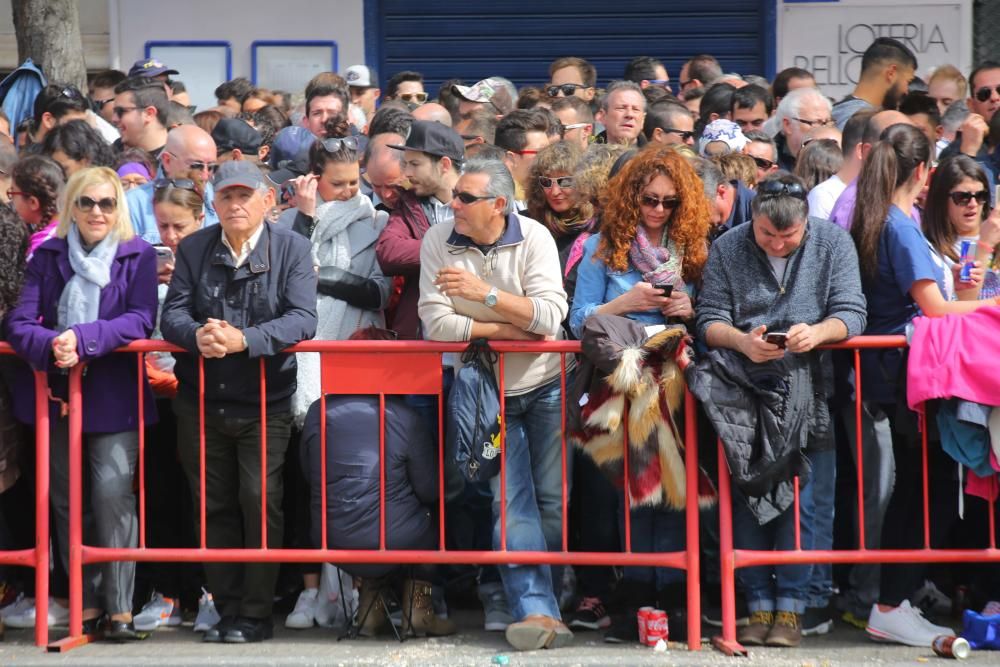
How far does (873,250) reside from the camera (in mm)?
6453

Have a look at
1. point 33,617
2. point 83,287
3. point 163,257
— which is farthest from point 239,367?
point 33,617

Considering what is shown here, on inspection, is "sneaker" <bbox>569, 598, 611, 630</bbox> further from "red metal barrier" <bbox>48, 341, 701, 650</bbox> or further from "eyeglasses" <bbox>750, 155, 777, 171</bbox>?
"eyeglasses" <bbox>750, 155, 777, 171</bbox>

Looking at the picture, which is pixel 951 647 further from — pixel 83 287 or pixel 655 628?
pixel 83 287

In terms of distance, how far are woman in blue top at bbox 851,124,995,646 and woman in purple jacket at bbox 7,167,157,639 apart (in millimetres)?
3186

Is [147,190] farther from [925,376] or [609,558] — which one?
[925,376]

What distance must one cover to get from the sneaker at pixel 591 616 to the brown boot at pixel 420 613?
0.57 meters

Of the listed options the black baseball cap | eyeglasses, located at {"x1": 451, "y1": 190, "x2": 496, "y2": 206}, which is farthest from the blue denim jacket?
the black baseball cap

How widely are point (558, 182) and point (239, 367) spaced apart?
1727mm

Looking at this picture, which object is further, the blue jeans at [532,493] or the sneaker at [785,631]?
the blue jeans at [532,493]

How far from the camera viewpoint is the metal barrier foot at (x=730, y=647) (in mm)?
6230

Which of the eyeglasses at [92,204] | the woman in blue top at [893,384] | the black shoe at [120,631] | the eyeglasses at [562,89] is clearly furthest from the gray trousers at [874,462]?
the eyeglasses at [562,89]

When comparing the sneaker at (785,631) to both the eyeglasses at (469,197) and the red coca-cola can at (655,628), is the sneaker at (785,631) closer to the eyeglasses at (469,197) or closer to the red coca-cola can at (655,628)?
the red coca-cola can at (655,628)

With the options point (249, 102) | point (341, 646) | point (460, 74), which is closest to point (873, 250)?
point (341, 646)

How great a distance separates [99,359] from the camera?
6.52 m
